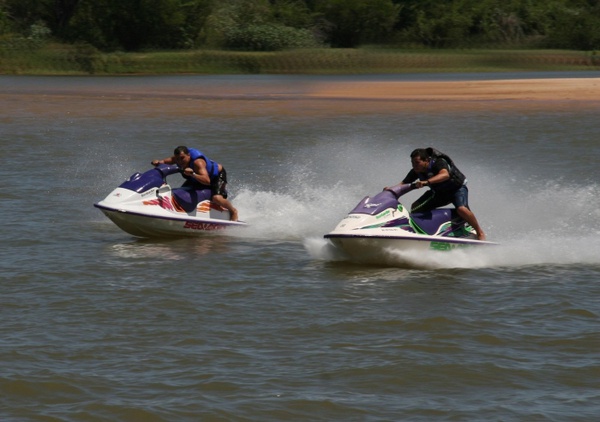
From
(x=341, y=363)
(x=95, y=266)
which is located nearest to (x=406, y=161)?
→ (x=95, y=266)

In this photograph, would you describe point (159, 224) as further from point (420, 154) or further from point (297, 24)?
point (297, 24)

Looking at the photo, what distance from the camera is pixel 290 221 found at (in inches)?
704

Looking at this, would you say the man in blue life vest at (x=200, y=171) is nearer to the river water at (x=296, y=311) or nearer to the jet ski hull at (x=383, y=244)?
the river water at (x=296, y=311)

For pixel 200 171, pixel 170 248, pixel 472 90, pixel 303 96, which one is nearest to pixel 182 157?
pixel 200 171

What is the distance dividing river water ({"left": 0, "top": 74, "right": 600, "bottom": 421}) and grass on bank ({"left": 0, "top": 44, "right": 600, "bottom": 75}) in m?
42.8

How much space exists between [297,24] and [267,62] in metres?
10.3

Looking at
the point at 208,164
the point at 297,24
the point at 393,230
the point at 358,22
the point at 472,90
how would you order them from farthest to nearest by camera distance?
the point at 297,24 → the point at 358,22 → the point at 472,90 → the point at 208,164 → the point at 393,230

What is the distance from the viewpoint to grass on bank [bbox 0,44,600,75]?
223 ft

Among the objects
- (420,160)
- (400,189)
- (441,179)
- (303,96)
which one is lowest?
(303,96)

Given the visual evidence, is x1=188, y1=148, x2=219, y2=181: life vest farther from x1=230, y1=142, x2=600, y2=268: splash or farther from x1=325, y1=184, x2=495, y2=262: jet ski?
x1=325, y1=184, x2=495, y2=262: jet ski

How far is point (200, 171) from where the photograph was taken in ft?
51.4

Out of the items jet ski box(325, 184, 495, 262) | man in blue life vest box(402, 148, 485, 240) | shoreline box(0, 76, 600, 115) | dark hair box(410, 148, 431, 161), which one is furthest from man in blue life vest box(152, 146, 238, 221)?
shoreline box(0, 76, 600, 115)

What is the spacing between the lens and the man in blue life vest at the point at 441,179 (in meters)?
13.8

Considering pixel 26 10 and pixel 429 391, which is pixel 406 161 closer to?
pixel 429 391
